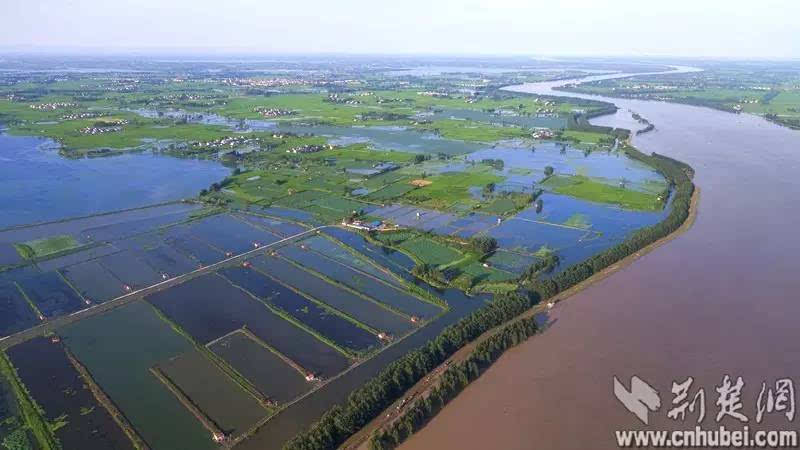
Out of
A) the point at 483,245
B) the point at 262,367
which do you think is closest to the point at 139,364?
the point at 262,367

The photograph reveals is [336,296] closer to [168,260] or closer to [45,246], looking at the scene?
[168,260]

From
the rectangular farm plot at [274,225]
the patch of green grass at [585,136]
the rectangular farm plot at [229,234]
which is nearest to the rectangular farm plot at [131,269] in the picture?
the rectangular farm plot at [229,234]

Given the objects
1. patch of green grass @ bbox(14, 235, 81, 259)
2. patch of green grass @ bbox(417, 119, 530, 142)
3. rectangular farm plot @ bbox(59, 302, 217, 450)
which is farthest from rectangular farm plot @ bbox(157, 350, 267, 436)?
patch of green grass @ bbox(417, 119, 530, 142)

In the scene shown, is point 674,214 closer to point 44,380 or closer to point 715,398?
point 715,398

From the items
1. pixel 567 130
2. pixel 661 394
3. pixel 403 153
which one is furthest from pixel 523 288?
pixel 567 130

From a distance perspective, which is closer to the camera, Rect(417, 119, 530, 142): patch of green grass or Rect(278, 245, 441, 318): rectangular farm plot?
Rect(278, 245, 441, 318): rectangular farm plot

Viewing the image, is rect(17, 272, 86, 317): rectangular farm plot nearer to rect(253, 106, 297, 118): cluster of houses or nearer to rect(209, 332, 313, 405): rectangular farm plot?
rect(209, 332, 313, 405): rectangular farm plot
